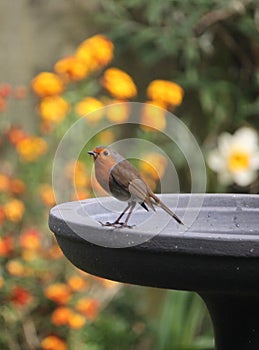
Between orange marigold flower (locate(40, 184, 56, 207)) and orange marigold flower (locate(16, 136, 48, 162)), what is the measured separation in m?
0.14

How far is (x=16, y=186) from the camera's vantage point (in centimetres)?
318

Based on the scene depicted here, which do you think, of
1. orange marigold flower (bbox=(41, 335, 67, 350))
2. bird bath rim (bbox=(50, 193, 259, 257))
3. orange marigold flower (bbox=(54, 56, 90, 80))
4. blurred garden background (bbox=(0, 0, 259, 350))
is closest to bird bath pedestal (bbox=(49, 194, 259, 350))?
bird bath rim (bbox=(50, 193, 259, 257))

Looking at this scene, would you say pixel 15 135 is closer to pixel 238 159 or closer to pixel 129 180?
pixel 238 159

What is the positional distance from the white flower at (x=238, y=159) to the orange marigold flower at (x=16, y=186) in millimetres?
896

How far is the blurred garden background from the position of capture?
3086mm

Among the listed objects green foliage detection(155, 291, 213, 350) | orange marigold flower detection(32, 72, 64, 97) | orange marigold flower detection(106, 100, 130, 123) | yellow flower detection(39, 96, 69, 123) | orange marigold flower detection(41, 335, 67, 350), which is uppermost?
orange marigold flower detection(32, 72, 64, 97)

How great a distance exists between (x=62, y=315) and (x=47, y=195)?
46 cm

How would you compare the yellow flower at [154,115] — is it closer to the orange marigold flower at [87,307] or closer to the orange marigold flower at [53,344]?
the orange marigold flower at [87,307]

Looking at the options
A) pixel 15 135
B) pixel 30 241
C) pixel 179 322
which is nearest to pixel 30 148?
pixel 15 135

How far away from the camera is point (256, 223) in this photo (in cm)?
190

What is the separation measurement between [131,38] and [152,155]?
0.84 m

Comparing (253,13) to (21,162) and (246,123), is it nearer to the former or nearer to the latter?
(246,123)

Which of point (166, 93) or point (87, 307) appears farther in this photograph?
point (166, 93)

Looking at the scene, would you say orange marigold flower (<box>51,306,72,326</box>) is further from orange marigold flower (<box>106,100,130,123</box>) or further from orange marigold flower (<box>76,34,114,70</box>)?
orange marigold flower (<box>76,34,114,70</box>)
